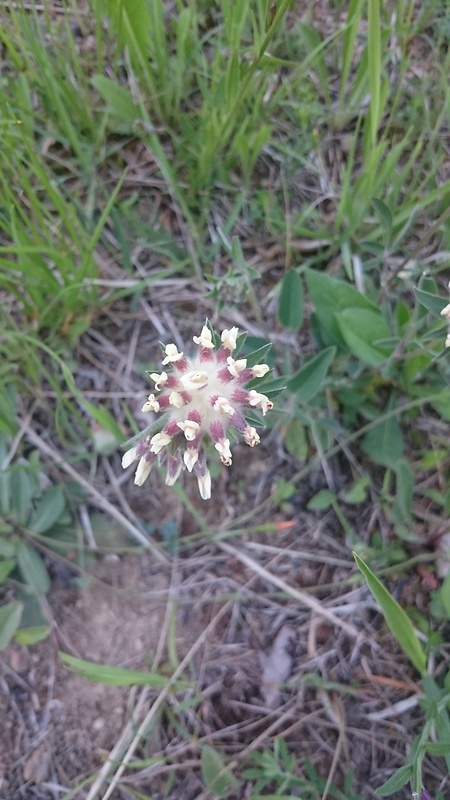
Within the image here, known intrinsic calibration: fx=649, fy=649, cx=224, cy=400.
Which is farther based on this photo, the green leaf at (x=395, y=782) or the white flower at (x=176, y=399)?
the green leaf at (x=395, y=782)

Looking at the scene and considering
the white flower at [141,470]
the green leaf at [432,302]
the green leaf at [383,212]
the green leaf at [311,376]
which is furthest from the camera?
the green leaf at [311,376]

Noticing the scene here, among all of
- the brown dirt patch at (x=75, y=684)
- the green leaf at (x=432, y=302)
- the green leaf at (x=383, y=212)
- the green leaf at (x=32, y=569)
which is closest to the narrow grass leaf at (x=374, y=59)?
the green leaf at (x=383, y=212)

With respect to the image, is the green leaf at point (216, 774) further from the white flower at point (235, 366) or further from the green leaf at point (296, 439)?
the white flower at point (235, 366)

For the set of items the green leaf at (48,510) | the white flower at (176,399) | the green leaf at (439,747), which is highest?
the white flower at (176,399)

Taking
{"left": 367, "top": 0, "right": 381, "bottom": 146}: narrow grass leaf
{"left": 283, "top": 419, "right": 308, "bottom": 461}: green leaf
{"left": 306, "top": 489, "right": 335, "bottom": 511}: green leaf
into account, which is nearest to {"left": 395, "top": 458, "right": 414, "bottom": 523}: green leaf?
{"left": 306, "top": 489, "right": 335, "bottom": 511}: green leaf

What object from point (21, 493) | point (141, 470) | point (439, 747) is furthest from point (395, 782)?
point (21, 493)

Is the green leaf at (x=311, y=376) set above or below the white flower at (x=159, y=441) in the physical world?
below

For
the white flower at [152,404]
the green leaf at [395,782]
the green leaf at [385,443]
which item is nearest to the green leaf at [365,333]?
the green leaf at [385,443]

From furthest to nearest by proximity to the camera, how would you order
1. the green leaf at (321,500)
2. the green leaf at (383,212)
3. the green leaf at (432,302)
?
1. the green leaf at (321,500)
2. the green leaf at (383,212)
3. the green leaf at (432,302)
